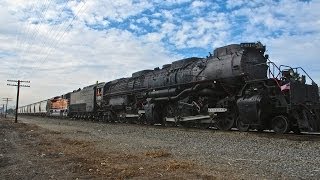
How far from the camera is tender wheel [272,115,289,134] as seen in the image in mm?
16325

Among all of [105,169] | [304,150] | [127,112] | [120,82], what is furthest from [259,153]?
[120,82]

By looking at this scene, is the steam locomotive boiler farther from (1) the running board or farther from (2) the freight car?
(2) the freight car

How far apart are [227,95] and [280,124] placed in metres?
3.90

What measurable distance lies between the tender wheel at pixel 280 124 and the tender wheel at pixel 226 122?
2.58 meters

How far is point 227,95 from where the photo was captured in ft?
65.6

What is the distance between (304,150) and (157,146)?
464cm

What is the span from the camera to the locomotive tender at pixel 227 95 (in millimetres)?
16453

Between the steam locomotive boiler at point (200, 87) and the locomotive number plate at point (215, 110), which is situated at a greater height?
the steam locomotive boiler at point (200, 87)

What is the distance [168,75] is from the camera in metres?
25.8

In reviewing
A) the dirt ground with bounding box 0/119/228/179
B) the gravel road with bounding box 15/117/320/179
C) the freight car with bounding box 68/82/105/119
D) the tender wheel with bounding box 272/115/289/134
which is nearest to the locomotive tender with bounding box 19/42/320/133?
the tender wheel with bounding box 272/115/289/134

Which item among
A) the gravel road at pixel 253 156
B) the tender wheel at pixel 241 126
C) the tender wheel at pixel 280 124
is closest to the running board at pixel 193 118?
the tender wheel at pixel 241 126

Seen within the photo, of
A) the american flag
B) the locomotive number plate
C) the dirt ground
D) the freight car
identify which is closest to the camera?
the dirt ground

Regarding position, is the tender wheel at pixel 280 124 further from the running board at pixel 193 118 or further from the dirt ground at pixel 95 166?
the dirt ground at pixel 95 166

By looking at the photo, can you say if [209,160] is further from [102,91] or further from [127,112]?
[102,91]
